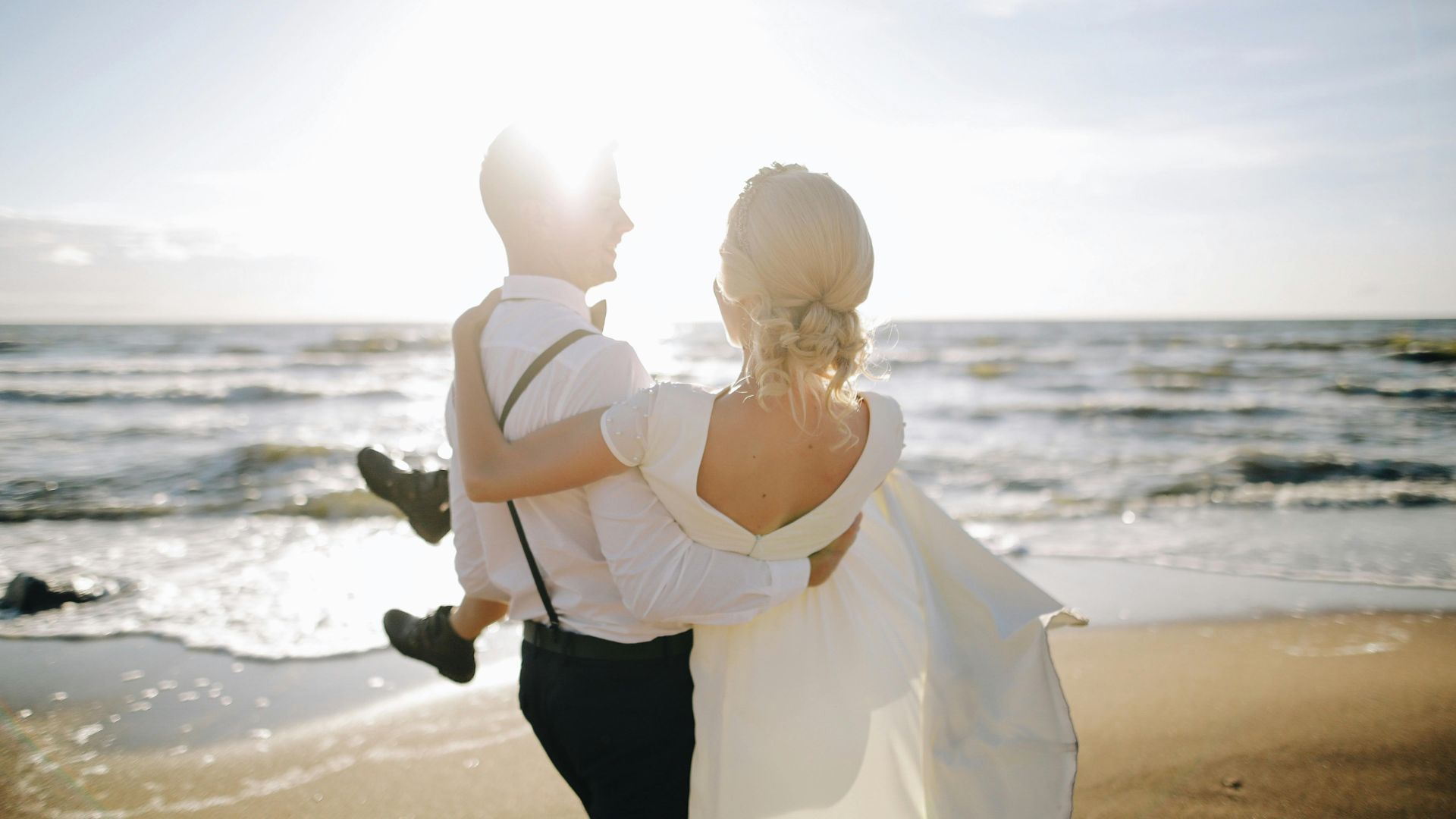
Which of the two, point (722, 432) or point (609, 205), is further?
point (609, 205)

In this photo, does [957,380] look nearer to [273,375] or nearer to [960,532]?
[273,375]

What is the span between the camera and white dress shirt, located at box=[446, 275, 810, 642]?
5.57 feet

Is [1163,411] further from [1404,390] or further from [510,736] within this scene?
[510,736]

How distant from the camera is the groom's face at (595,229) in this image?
6.24ft

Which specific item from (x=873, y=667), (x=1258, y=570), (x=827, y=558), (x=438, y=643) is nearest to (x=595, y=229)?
(x=827, y=558)

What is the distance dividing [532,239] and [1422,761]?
394cm

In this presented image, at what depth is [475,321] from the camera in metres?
1.87

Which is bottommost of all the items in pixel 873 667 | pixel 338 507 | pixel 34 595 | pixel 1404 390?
pixel 338 507

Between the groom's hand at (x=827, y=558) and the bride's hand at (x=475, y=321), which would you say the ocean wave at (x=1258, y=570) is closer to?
the groom's hand at (x=827, y=558)

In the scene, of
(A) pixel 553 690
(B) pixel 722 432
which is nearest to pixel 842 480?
(B) pixel 722 432

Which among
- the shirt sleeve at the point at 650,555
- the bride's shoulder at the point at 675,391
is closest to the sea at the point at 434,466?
the bride's shoulder at the point at 675,391

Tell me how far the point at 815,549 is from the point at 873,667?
1.06 feet

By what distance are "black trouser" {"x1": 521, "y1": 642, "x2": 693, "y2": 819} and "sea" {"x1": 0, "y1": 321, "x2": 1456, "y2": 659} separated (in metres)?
0.77

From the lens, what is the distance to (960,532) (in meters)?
2.28
